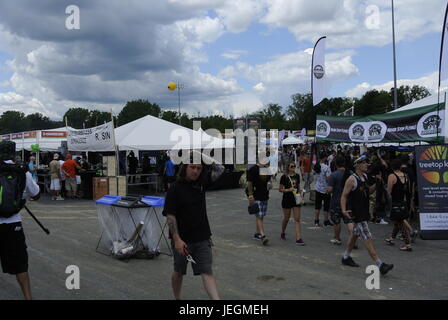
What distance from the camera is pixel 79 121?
141625 millimetres

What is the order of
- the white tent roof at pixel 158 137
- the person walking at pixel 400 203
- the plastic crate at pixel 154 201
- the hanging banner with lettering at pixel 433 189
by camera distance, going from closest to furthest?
the plastic crate at pixel 154 201
the person walking at pixel 400 203
the hanging banner with lettering at pixel 433 189
the white tent roof at pixel 158 137

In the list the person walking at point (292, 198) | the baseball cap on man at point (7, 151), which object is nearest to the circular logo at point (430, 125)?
the person walking at point (292, 198)

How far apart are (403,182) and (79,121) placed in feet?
476

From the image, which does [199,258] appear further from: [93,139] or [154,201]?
[93,139]

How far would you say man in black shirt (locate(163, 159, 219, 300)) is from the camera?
4117mm

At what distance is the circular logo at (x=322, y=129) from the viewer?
11.9m

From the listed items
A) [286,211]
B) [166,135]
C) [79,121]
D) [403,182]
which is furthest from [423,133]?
[79,121]

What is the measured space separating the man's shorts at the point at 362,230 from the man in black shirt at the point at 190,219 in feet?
9.34

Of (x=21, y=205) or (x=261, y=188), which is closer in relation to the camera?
(x=21, y=205)

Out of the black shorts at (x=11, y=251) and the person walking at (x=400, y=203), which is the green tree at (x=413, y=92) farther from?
the black shorts at (x=11, y=251)

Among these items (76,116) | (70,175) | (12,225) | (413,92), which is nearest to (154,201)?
(12,225)

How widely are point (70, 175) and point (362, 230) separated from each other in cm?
1183

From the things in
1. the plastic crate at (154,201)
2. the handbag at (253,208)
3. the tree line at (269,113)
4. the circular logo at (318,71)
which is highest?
the tree line at (269,113)
